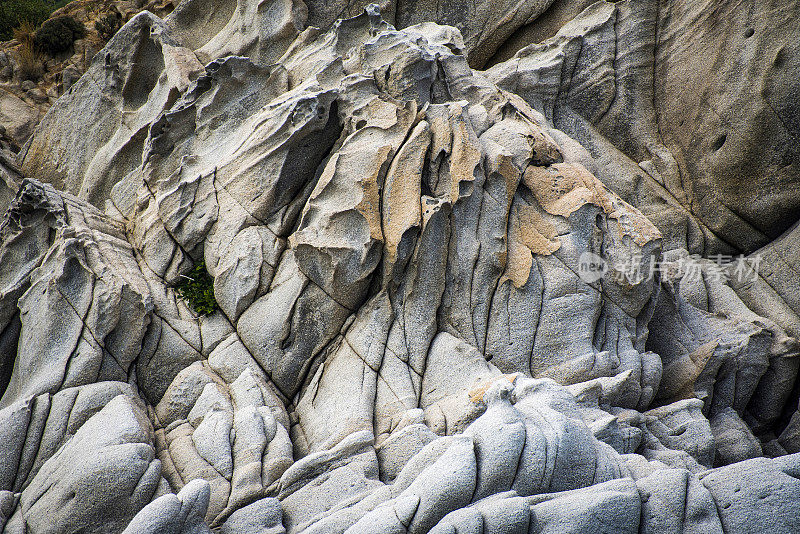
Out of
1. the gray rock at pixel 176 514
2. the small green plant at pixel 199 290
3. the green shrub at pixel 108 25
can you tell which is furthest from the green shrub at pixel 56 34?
the gray rock at pixel 176 514

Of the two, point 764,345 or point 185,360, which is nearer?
point 185,360

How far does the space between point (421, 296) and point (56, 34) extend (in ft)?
87.5

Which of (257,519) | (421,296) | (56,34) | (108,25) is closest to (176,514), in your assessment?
(257,519)

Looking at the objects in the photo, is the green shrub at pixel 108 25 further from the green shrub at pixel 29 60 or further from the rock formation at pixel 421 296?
the rock formation at pixel 421 296

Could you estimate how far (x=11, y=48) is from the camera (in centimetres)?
2864

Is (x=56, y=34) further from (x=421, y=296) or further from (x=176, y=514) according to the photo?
(x=176, y=514)

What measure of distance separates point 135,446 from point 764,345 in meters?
17.6

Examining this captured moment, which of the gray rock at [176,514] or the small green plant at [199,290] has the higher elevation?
the small green plant at [199,290]

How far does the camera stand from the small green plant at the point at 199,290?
634 inches

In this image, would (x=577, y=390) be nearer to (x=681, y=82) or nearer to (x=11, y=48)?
(x=681, y=82)

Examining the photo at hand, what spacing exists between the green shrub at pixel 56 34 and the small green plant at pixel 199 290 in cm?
2030

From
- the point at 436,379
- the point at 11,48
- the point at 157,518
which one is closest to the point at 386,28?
the point at 436,379

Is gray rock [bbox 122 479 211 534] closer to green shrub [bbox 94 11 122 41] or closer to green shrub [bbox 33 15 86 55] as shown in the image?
green shrub [bbox 94 11 122 41]

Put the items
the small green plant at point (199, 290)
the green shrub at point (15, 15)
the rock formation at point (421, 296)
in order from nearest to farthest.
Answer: the rock formation at point (421, 296), the small green plant at point (199, 290), the green shrub at point (15, 15)
